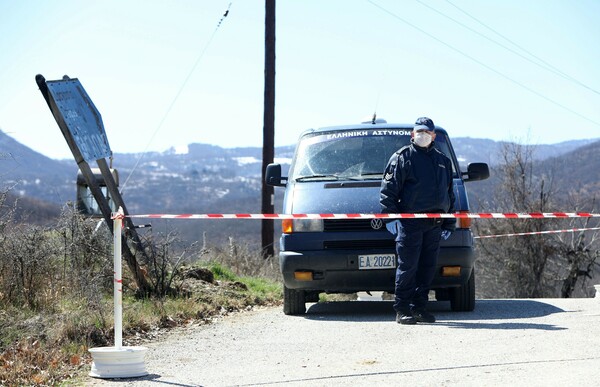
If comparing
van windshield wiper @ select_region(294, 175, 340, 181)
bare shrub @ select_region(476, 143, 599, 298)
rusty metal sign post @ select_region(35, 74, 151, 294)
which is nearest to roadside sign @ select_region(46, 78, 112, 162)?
rusty metal sign post @ select_region(35, 74, 151, 294)

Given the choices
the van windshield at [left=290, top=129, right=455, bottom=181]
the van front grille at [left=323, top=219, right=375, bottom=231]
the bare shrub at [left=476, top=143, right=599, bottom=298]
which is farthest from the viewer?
the bare shrub at [left=476, top=143, right=599, bottom=298]

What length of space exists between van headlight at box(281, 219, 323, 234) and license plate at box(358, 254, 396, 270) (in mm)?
548

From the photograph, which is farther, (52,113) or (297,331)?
(52,113)

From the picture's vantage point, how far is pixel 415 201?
10.3 m

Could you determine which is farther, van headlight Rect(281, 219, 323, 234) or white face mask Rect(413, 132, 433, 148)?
van headlight Rect(281, 219, 323, 234)

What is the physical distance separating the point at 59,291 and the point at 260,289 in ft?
15.1

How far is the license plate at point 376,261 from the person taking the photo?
10875 millimetres

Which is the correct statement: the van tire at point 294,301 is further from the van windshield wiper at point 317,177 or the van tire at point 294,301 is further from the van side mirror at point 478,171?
the van side mirror at point 478,171

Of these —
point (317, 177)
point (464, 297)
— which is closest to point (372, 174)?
point (317, 177)

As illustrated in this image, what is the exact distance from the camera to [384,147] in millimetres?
11930

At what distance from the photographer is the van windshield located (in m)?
11.7

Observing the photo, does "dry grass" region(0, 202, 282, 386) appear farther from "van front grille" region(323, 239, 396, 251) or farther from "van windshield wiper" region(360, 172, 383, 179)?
"van windshield wiper" region(360, 172, 383, 179)

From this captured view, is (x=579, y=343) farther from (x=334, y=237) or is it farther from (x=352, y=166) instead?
(x=352, y=166)

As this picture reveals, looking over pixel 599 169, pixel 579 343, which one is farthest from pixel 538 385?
pixel 599 169
